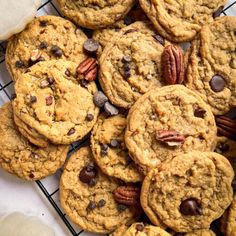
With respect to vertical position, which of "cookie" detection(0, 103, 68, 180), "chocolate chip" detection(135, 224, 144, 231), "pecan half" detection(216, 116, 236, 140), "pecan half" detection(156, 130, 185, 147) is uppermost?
"cookie" detection(0, 103, 68, 180)

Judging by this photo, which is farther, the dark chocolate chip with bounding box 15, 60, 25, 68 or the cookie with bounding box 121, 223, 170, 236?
the dark chocolate chip with bounding box 15, 60, 25, 68

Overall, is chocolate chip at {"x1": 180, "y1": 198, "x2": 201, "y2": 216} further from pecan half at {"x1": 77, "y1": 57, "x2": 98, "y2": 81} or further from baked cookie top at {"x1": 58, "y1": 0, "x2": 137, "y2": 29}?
baked cookie top at {"x1": 58, "y1": 0, "x2": 137, "y2": 29}

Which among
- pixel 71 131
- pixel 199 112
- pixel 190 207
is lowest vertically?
pixel 190 207

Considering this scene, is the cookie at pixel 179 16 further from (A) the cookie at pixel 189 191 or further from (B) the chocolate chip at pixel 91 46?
(A) the cookie at pixel 189 191

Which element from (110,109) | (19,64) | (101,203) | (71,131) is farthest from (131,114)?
(19,64)

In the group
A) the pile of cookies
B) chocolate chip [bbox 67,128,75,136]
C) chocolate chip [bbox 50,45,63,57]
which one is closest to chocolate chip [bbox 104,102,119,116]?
the pile of cookies

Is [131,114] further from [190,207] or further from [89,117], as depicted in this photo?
[190,207]
